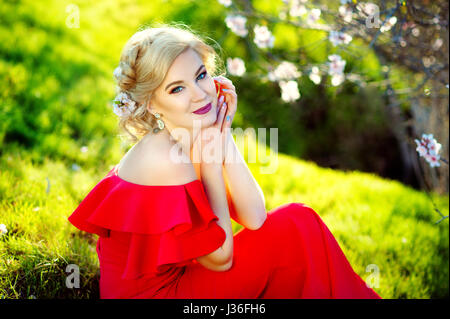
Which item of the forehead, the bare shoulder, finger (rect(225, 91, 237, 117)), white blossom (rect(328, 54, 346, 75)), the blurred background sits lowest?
the blurred background

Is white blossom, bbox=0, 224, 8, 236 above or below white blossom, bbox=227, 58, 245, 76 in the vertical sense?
below

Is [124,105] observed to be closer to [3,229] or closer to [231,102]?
[231,102]

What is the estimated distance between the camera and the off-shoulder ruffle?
1685mm

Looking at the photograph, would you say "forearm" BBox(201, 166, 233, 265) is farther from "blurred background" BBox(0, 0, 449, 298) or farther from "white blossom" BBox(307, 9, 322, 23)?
"white blossom" BBox(307, 9, 322, 23)

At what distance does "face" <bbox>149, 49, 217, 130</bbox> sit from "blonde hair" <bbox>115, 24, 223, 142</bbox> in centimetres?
3

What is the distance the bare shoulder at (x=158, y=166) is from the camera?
1.74m

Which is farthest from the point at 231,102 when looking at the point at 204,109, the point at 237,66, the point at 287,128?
the point at 287,128

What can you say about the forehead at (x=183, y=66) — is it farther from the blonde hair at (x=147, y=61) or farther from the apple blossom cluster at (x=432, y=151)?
the apple blossom cluster at (x=432, y=151)

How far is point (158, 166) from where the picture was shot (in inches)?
68.6

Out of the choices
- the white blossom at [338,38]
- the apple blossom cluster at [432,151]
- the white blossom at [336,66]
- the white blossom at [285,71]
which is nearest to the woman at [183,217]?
the apple blossom cluster at [432,151]

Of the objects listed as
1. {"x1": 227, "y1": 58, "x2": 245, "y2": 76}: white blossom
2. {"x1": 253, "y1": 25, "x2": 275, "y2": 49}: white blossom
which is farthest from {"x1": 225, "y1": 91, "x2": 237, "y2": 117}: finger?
{"x1": 227, "y1": 58, "x2": 245, "y2": 76}: white blossom

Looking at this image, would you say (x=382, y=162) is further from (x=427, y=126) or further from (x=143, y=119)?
(x=143, y=119)
